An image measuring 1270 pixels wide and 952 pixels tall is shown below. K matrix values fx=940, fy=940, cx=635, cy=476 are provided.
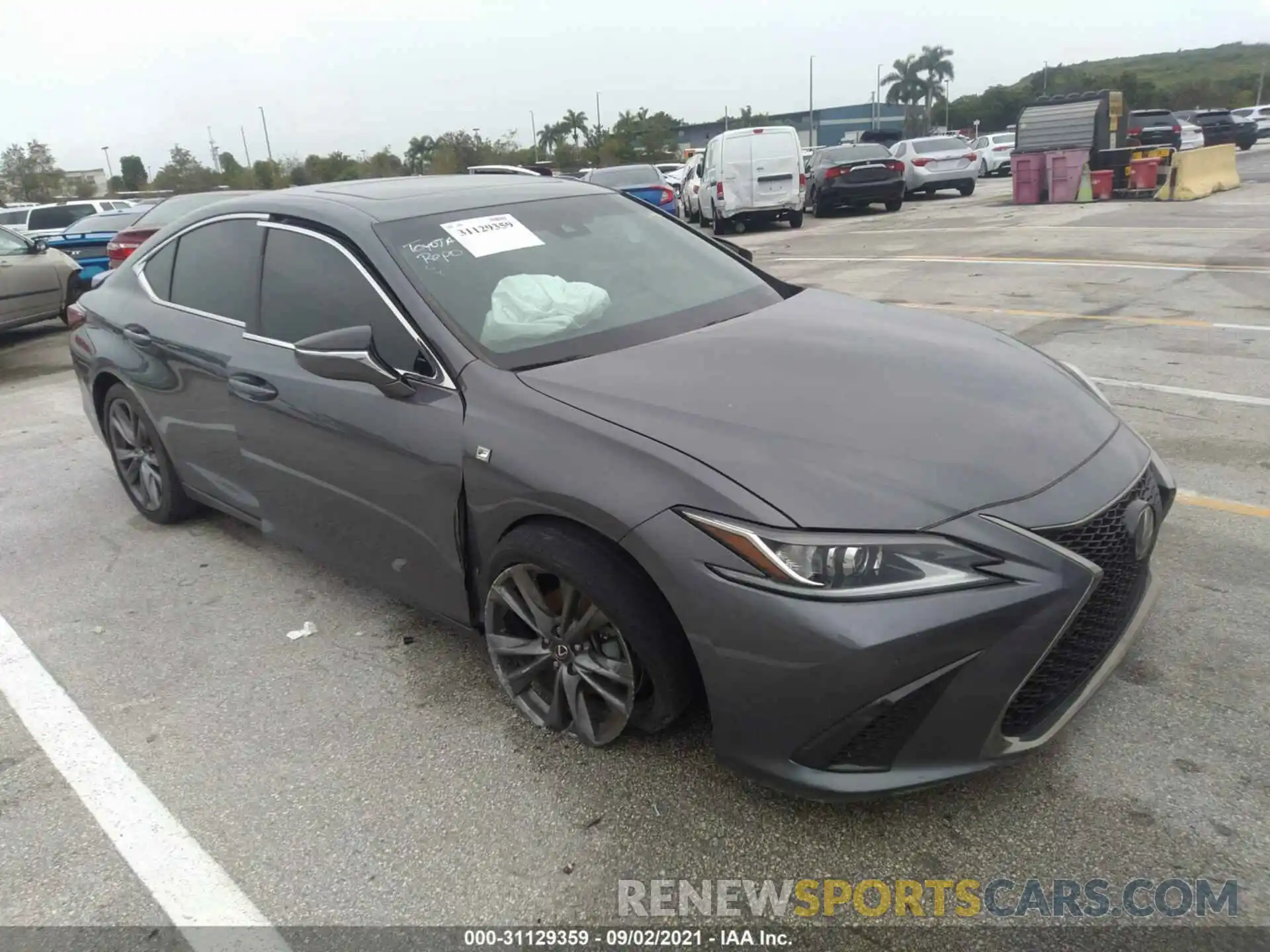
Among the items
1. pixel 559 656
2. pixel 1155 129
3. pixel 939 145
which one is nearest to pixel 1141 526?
pixel 559 656

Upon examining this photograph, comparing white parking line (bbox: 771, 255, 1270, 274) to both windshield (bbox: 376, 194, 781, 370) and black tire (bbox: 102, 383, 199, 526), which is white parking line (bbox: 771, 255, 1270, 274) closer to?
windshield (bbox: 376, 194, 781, 370)

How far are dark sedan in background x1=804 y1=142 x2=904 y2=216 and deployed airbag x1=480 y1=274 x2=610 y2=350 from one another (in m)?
18.2

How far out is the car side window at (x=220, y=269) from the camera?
3736mm

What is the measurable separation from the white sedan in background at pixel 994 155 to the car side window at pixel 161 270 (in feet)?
97.6

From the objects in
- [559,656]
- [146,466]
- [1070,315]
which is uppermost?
[146,466]

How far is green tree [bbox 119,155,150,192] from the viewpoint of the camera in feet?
247

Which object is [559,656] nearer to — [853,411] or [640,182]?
[853,411]

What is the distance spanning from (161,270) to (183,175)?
69.5 m

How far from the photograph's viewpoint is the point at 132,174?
77.2 meters

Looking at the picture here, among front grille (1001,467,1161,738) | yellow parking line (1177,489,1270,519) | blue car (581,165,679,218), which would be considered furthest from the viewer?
blue car (581,165,679,218)

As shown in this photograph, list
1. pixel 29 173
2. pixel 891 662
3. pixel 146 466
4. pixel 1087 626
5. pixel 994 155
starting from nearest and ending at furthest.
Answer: pixel 891 662, pixel 1087 626, pixel 146 466, pixel 994 155, pixel 29 173

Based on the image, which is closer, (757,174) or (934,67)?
(757,174)

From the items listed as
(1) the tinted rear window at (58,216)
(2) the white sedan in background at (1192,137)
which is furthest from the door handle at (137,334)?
(2) the white sedan in background at (1192,137)

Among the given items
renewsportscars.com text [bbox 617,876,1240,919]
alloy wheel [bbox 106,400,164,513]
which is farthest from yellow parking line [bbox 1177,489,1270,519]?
alloy wheel [bbox 106,400,164,513]
